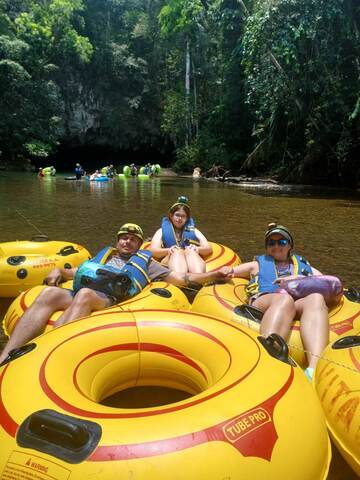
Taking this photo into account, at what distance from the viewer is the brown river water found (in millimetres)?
6949

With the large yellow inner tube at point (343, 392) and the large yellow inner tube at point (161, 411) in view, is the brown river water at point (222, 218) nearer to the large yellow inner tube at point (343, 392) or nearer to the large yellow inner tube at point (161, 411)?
the large yellow inner tube at point (161, 411)

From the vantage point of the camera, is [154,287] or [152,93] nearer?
[154,287]

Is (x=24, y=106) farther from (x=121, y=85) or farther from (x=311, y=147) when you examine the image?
(x=311, y=147)

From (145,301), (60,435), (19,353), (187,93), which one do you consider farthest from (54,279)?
(187,93)

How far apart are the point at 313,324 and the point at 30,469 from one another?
1.93 meters

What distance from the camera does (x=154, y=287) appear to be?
364 centimetres

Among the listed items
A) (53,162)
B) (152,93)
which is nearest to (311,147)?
(152,93)

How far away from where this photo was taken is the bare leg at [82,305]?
3004mm

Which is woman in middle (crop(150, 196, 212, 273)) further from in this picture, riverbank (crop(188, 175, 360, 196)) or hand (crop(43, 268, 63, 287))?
riverbank (crop(188, 175, 360, 196))

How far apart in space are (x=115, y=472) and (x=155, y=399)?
1026 mm

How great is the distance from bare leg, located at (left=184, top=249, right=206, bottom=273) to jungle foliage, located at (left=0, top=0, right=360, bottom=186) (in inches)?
494

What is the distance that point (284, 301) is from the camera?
2.95 meters

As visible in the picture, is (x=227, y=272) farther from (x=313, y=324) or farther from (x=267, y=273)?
(x=313, y=324)

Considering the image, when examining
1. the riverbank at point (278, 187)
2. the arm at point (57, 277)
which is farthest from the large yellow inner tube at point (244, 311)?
the riverbank at point (278, 187)
